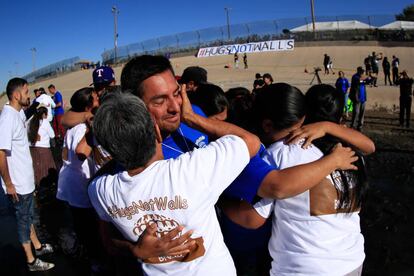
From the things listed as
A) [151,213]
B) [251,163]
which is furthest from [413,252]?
[151,213]

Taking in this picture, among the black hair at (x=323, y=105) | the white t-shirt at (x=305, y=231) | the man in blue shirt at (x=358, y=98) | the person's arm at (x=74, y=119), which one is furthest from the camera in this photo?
the man in blue shirt at (x=358, y=98)

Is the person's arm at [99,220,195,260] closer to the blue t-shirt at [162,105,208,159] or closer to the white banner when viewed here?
the blue t-shirt at [162,105,208,159]

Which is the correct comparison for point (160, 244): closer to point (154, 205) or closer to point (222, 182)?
point (154, 205)

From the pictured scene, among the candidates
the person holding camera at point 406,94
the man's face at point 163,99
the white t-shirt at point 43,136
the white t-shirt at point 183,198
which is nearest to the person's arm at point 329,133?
the white t-shirt at point 183,198

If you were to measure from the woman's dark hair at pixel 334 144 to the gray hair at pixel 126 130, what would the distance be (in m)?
0.90

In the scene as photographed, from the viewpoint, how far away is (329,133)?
1944 mm

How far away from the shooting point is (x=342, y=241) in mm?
1834

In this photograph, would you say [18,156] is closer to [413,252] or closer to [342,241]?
[342,241]

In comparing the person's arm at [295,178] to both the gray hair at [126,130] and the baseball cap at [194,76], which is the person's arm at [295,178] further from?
the baseball cap at [194,76]

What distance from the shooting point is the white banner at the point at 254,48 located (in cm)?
3544

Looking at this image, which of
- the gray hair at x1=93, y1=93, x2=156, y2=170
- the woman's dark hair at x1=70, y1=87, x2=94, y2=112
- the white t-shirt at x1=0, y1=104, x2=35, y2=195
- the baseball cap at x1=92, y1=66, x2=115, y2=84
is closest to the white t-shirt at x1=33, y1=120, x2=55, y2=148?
the white t-shirt at x1=0, y1=104, x2=35, y2=195

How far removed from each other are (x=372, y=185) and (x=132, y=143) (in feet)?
20.8

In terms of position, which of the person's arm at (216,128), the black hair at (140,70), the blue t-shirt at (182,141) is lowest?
the blue t-shirt at (182,141)

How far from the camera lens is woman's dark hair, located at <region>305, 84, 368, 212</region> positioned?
5.88 feet
